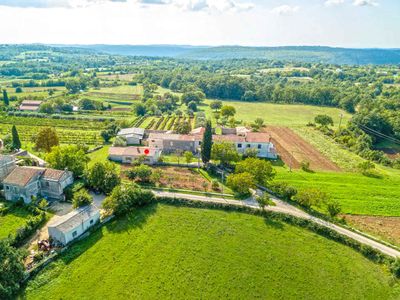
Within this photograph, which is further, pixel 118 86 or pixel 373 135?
pixel 118 86

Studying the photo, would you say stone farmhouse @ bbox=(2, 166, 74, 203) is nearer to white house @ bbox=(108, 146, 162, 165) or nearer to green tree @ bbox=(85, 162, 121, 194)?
green tree @ bbox=(85, 162, 121, 194)

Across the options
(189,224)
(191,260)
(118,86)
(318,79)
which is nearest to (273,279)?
(191,260)

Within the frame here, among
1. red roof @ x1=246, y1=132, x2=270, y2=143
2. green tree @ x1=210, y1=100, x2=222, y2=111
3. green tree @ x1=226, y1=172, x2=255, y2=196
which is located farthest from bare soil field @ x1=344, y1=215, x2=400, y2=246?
green tree @ x1=210, y1=100, x2=222, y2=111

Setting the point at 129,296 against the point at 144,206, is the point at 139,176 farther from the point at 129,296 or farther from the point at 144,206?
the point at 129,296

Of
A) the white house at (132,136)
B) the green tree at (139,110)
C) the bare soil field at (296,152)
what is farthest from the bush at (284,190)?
the green tree at (139,110)

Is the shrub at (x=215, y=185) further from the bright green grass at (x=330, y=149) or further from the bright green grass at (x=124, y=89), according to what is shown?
the bright green grass at (x=124, y=89)

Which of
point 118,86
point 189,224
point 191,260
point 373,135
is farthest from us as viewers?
point 118,86
